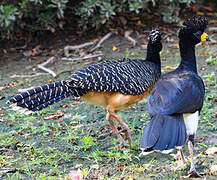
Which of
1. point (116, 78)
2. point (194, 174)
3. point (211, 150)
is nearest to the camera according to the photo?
Answer: point (194, 174)

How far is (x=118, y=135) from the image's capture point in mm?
4613

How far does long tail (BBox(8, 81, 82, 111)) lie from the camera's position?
4.30 m

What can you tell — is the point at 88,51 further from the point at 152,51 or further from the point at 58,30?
the point at 152,51

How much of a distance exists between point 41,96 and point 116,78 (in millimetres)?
877

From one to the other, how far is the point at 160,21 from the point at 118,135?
4.69m

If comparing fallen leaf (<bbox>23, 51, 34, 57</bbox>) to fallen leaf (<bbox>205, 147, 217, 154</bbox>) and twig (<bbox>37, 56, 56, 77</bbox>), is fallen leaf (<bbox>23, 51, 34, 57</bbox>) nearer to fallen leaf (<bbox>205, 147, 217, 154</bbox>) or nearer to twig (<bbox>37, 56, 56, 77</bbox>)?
twig (<bbox>37, 56, 56, 77</bbox>)

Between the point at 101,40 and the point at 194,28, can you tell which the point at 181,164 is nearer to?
the point at 194,28

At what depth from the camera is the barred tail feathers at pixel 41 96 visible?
4305mm

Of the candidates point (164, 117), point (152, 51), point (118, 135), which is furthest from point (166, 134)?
point (152, 51)

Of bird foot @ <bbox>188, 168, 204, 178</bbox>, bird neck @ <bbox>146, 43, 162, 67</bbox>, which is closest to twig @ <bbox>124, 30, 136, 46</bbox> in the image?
bird neck @ <bbox>146, 43, 162, 67</bbox>

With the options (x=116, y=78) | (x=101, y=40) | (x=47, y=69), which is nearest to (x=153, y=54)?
(x=116, y=78)

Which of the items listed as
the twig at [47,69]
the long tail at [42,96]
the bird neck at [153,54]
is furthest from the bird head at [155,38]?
the twig at [47,69]

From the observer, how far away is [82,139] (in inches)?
180

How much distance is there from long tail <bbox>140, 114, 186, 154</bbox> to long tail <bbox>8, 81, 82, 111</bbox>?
4.08 ft
